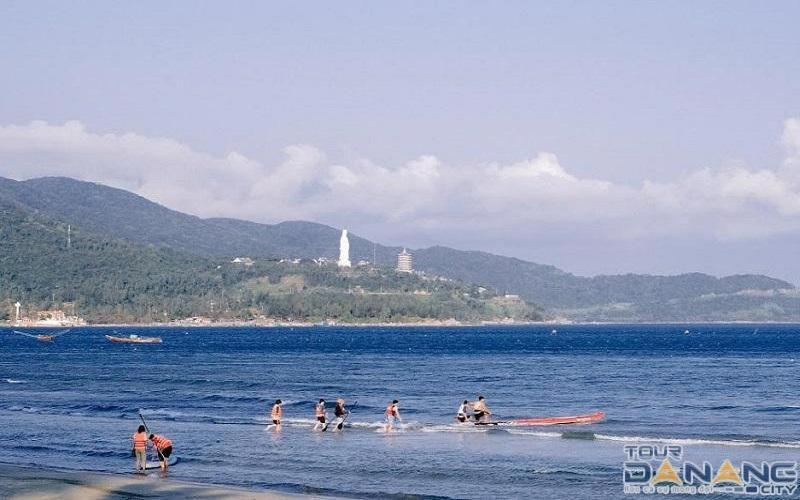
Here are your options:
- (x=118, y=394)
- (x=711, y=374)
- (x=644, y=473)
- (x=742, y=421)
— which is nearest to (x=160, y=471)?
(x=644, y=473)

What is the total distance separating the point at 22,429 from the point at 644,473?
1335 inches

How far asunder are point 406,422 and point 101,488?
1029 inches

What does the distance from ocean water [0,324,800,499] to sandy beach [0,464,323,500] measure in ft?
6.78

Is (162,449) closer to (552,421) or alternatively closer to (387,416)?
(387,416)

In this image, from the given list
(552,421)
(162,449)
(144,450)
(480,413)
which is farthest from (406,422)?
(144,450)

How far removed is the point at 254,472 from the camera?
44.9m

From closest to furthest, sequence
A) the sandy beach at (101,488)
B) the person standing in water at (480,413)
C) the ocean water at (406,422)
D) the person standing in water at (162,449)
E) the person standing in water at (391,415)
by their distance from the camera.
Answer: the sandy beach at (101,488) < the ocean water at (406,422) < the person standing in water at (162,449) < the person standing in water at (391,415) < the person standing in water at (480,413)

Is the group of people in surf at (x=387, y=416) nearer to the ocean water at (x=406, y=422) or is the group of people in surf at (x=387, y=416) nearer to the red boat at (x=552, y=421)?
the red boat at (x=552, y=421)

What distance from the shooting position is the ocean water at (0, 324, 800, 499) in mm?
43906

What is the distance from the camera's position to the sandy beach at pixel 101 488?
37938 mm

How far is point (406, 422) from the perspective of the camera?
63.5 metres

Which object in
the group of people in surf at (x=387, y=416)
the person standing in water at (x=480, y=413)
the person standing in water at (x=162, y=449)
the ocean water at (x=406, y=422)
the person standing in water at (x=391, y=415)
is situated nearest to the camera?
the ocean water at (x=406, y=422)

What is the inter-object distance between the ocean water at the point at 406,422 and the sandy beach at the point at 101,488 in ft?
6.78

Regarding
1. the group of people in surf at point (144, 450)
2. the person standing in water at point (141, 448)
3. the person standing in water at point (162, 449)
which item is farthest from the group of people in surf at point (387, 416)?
the person standing in water at point (141, 448)
